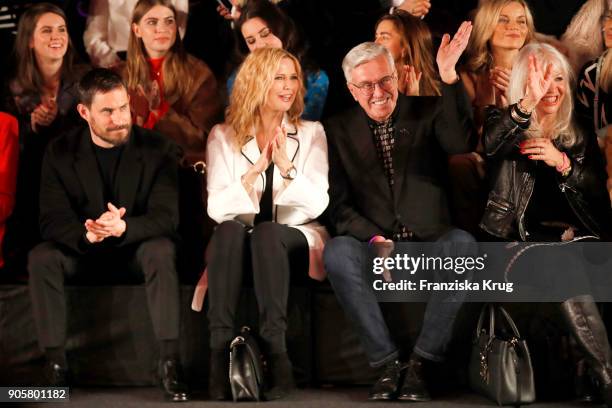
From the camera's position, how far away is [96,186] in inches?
187

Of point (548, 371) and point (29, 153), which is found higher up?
point (29, 153)

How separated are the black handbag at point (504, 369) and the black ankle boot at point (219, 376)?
3.21 ft

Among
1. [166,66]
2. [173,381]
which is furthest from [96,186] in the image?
[173,381]

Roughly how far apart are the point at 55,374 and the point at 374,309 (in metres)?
1.32

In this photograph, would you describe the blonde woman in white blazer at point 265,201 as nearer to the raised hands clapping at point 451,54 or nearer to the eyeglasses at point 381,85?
the eyeglasses at point 381,85

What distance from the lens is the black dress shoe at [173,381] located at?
442 cm

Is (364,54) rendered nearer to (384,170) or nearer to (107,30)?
(384,170)

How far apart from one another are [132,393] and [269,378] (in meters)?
0.58

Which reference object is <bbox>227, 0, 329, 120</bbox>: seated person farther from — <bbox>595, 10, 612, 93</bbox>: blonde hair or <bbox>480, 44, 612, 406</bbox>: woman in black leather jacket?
<bbox>595, 10, 612, 93</bbox>: blonde hair

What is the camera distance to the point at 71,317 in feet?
15.6

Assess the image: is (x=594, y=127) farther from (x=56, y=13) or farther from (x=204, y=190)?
(x=56, y=13)

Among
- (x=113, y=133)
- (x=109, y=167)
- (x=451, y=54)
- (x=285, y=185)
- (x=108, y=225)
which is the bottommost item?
(x=108, y=225)

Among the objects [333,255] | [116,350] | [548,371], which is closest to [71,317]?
[116,350]

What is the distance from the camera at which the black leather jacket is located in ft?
15.0
